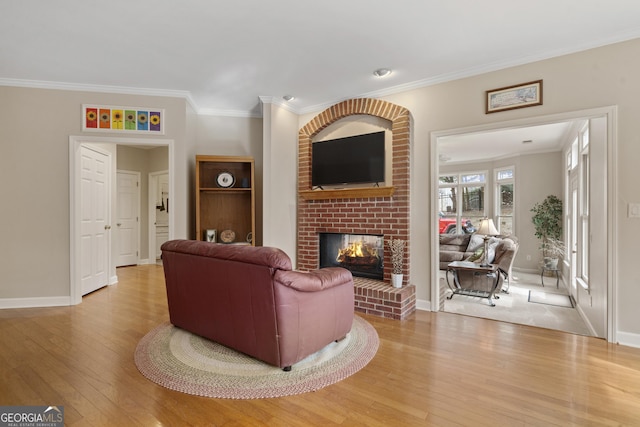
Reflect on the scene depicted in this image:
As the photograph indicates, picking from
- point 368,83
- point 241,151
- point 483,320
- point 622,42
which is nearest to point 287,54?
point 368,83

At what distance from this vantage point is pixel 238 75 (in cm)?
345

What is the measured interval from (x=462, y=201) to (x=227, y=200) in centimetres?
576

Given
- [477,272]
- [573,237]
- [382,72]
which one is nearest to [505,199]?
[573,237]

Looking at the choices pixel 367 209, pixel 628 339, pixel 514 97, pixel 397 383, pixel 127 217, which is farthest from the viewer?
pixel 127 217

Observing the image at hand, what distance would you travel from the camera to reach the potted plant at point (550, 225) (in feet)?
18.7

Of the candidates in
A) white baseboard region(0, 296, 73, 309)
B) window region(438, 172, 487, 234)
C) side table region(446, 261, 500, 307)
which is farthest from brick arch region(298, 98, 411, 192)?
window region(438, 172, 487, 234)

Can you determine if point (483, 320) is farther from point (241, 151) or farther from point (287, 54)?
point (241, 151)

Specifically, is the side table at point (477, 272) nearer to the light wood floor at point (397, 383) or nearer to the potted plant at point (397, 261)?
the light wood floor at point (397, 383)

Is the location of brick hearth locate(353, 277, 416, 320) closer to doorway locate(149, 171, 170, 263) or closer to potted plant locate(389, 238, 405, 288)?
potted plant locate(389, 238, 405, 288)

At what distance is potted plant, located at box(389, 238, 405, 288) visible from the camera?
11.4ft

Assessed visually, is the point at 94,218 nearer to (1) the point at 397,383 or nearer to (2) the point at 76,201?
(2) the point at 76,201

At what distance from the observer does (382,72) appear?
10.8 ft

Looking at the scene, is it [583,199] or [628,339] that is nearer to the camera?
[628,339]

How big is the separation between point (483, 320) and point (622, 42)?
9.08 ft
